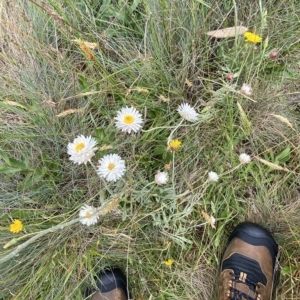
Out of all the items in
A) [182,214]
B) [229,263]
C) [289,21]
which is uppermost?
[289,21]

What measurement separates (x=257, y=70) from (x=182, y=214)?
46 cm

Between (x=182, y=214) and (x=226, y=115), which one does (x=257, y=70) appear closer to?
(x=226, y=115)

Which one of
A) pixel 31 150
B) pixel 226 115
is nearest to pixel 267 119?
pixel 226 115

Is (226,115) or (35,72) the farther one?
(35,72)

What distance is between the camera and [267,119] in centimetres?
111

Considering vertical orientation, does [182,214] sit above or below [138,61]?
below

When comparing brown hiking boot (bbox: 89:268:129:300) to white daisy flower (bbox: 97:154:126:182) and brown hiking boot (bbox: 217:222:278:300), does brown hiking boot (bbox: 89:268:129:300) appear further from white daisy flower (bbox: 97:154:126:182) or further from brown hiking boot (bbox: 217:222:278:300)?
white daisy flower (bbox: 97:154:126:182)

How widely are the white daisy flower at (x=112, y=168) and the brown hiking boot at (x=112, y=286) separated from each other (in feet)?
1.33

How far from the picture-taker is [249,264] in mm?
1146

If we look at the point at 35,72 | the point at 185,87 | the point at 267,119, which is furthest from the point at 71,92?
the point at 267,119

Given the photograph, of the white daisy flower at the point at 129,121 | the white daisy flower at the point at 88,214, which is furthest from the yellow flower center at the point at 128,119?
the white daisy flower at the point at 88,214

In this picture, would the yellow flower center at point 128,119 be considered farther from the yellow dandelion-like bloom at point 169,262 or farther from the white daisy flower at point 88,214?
the yellow dandelion-like bloom at point 169,262

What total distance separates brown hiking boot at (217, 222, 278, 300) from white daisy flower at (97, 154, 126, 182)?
0.46 meters

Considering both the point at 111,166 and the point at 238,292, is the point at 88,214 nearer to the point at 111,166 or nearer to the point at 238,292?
the point at 111,166
